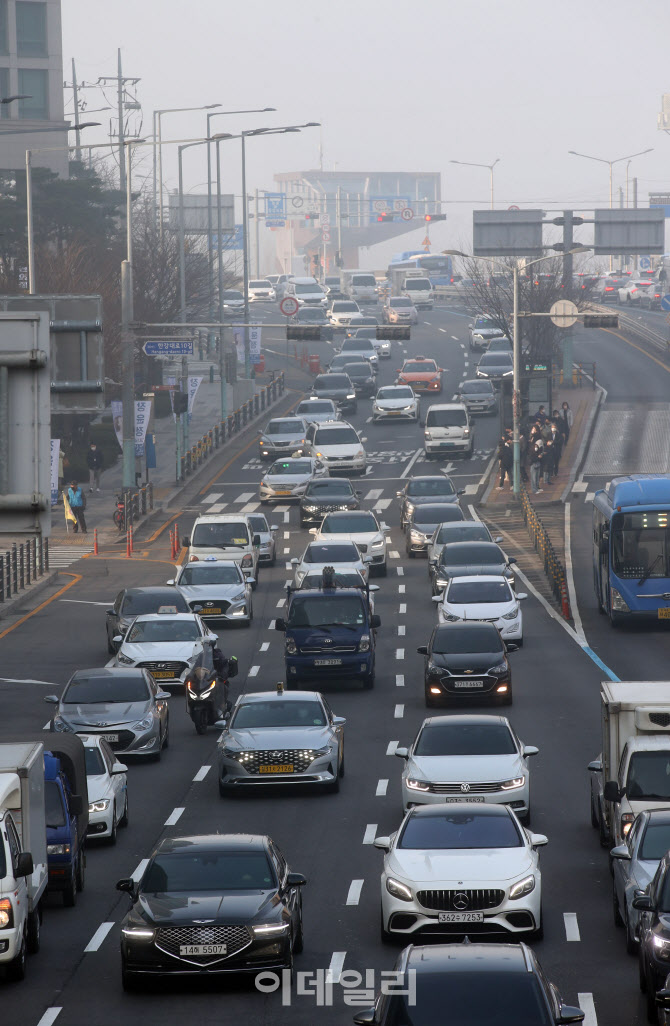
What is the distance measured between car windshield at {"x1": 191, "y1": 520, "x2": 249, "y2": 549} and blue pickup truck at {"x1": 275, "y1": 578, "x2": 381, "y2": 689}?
453 inches

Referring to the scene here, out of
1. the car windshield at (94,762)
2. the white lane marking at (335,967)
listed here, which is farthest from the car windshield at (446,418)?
the white lane marking at (335,967)

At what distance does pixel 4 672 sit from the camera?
104ft

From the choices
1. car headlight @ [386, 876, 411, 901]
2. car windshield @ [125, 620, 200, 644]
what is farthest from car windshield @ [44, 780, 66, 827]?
car windshield @ [125, 620, 200, 644]

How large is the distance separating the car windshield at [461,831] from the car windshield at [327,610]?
1400 centimetres

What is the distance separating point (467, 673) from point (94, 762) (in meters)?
9.29

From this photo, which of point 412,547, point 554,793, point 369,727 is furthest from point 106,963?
point 412,547

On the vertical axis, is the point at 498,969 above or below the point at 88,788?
above

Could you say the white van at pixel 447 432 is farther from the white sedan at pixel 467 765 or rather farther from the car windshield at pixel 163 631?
the white sedan at pixel 467 765

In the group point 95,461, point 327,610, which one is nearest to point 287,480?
point 95,461

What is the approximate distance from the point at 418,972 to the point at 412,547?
35.3 metres

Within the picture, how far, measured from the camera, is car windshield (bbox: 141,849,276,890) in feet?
46.7

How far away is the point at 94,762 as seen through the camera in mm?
20156

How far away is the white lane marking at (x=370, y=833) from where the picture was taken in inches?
774

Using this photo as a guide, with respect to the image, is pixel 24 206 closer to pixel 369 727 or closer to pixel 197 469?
pixel 197 469
